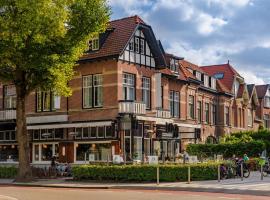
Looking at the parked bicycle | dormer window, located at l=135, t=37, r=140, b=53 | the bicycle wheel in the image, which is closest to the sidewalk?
the parked bicycle

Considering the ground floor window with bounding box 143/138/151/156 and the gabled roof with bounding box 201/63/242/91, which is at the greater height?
the gabled roof with bounding box 201/63/242/91

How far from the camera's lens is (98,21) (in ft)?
99.8

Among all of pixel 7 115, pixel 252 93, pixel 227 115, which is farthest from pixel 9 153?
pixel 252 93

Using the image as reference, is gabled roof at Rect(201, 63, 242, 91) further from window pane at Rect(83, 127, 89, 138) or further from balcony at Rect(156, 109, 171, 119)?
window pane at Rect(83, 127, 89, 138)

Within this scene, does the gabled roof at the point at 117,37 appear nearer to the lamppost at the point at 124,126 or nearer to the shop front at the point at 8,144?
the lamppost at the point at 124,126

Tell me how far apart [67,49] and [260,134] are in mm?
24120

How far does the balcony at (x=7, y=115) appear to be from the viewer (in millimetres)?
42844

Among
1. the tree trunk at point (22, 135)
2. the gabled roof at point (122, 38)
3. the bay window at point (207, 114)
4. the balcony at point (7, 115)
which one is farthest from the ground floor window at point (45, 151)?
the bay window at point (207, 114)

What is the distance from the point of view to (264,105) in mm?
70312

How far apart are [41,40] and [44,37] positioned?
237 mm

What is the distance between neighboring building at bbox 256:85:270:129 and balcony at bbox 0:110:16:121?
1446 inches

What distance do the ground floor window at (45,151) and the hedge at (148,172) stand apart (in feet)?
35.7

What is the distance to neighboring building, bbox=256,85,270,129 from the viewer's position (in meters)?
69.4

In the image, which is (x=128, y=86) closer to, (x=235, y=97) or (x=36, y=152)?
(x=36, y=152)
